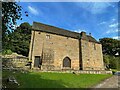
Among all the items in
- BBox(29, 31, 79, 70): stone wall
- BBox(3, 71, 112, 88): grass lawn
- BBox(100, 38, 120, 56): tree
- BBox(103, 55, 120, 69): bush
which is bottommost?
BBox(3, 71, 112, 88): grass lawn

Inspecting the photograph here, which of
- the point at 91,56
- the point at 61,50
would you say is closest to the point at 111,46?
the point at 91,56

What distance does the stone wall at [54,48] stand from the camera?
97.1 ft

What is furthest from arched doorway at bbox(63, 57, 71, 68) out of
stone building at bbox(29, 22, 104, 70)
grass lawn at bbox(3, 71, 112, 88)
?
grass lawn at bbox(3, 71, 112, 88)

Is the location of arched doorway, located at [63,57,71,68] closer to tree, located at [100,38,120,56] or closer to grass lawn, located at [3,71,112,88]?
grass lawn, located at [3,71,112,88]

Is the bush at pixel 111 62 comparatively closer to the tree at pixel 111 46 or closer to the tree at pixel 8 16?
the tree at pixel 111 46

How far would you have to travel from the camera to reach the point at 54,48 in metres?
31.9

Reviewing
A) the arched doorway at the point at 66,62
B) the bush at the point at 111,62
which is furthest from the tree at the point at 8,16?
the bush at the point at 111,62

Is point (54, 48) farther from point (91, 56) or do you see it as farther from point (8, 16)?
point (8, 16)

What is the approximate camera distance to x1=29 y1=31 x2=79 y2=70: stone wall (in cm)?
2959

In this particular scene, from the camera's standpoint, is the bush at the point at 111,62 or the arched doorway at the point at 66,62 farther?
the bush at the point at 111,62

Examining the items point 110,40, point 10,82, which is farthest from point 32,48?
point 110,40

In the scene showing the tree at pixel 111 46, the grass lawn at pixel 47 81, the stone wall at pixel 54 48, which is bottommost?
the grass lawn at pixel 47 81

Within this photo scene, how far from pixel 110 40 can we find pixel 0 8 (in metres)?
67.3

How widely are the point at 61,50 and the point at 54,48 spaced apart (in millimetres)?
Answer: 2006
